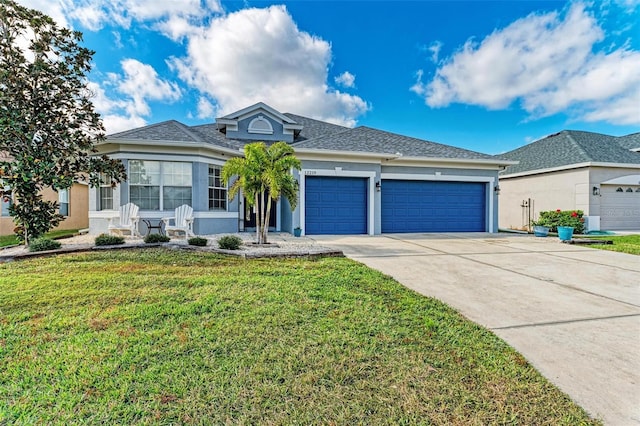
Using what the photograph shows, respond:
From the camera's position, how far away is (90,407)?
Answer: 212 cm

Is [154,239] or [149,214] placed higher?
[149,214]

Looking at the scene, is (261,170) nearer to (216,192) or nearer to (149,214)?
(216,192)

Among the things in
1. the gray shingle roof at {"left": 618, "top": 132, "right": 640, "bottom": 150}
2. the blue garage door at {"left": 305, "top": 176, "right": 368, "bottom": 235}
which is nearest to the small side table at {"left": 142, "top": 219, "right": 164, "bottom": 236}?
the blue garage door at {"left": 305, "top": 176, "right": 368, "bottom": 235}

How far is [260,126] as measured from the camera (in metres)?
14.7

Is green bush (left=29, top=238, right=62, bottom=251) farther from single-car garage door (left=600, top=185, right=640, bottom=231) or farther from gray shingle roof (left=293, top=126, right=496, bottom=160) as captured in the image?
single-car garage door (left=600, top=185, right=640, bottom=231)

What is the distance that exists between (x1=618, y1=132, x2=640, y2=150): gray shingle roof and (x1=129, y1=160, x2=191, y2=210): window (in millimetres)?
24647

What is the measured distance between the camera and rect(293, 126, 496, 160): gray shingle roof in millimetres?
12336

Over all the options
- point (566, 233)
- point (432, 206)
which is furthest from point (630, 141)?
point (432, 206)

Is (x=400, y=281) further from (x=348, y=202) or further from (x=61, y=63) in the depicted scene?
(x=61, y=63)

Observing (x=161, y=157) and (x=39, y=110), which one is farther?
(x=161, y=157)

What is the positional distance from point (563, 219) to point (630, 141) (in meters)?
10.8

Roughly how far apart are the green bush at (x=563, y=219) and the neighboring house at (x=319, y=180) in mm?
2885

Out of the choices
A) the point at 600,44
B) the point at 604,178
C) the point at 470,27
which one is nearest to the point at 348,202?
the point at 470,27

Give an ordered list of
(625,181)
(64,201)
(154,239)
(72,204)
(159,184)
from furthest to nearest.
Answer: (625,181) < (72,204) < (64,201) < (159,184) < (154,239)
